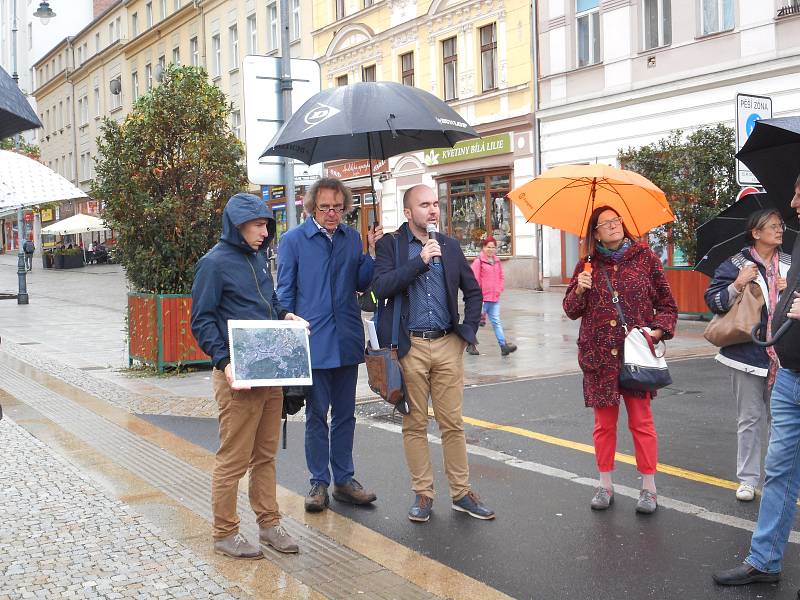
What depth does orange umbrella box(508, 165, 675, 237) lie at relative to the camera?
5699mm

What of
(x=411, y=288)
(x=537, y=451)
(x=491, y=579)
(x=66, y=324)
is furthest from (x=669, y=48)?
(x=491, y=579)

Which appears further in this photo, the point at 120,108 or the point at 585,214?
the point at 120,108

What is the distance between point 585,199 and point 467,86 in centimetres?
2183

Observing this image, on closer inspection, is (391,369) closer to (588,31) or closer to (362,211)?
(588,31)

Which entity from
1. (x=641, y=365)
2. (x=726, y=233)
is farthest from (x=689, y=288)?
(x=641, y=365)

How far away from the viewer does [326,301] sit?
5.53 metres

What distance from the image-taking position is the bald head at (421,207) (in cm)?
526

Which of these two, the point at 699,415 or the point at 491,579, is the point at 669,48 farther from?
the point at 491,579

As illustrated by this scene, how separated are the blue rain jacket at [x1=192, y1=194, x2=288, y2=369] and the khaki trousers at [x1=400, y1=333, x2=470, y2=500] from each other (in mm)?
944

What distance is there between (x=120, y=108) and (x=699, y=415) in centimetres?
4989

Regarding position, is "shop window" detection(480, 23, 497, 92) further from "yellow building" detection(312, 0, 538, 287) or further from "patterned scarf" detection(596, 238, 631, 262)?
"patterned scarf" detection(596, 238, 631, 262)

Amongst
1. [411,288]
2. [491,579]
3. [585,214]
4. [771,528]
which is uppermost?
[585,214]

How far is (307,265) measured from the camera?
218 inches

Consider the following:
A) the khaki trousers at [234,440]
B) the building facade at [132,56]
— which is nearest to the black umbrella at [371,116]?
the khaki trousers at [234,440]
